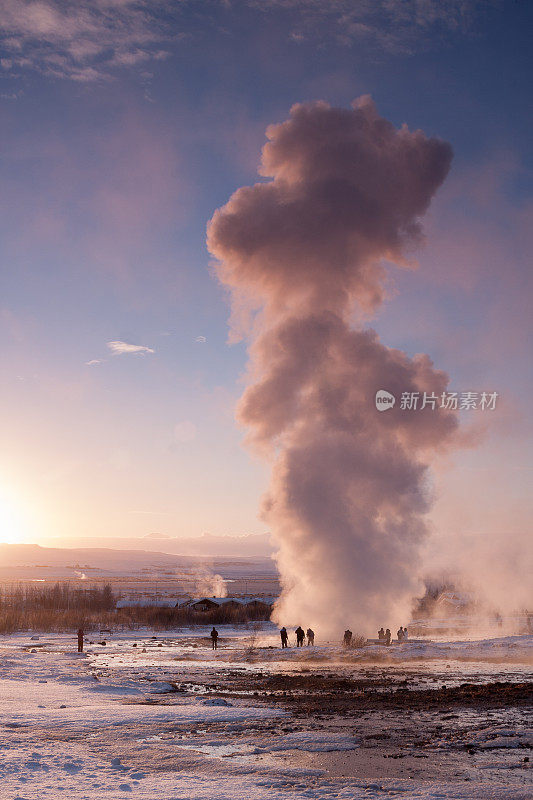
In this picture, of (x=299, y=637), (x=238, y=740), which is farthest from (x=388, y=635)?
(x=238, y=740)

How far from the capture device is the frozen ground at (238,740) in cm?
980

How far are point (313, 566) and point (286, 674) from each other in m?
15.4

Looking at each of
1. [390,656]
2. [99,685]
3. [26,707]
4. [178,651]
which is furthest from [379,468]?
[26,707]

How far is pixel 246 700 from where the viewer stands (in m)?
19.1

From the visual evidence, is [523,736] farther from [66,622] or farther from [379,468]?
[66,622]

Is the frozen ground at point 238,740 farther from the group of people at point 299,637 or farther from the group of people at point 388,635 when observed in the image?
the group of people at point 388,635

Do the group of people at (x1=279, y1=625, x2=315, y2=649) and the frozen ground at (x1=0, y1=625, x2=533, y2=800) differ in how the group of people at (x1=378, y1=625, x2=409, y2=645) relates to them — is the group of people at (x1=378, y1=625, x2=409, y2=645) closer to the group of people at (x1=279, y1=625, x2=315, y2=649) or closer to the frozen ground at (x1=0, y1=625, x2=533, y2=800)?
the group of people at (x1=279, y1=625, x2=315, y2=649)

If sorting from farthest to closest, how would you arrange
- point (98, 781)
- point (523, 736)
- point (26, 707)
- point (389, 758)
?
point (26, 707), point (523, 736), point (389, 758), point (98, 781)

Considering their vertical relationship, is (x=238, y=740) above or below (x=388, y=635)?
above

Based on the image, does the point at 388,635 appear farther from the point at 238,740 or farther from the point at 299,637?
the point at 238,740

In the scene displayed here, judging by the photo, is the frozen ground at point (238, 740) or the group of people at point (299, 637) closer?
the frozen ground at point (238, 740)

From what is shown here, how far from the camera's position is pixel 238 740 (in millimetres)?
13430

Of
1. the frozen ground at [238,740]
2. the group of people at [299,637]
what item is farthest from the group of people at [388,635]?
the frozen ground at [238,740]

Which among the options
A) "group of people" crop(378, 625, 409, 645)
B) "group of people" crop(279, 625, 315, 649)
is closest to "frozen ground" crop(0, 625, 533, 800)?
"group of people" crop(279, 625, 315, 649)
